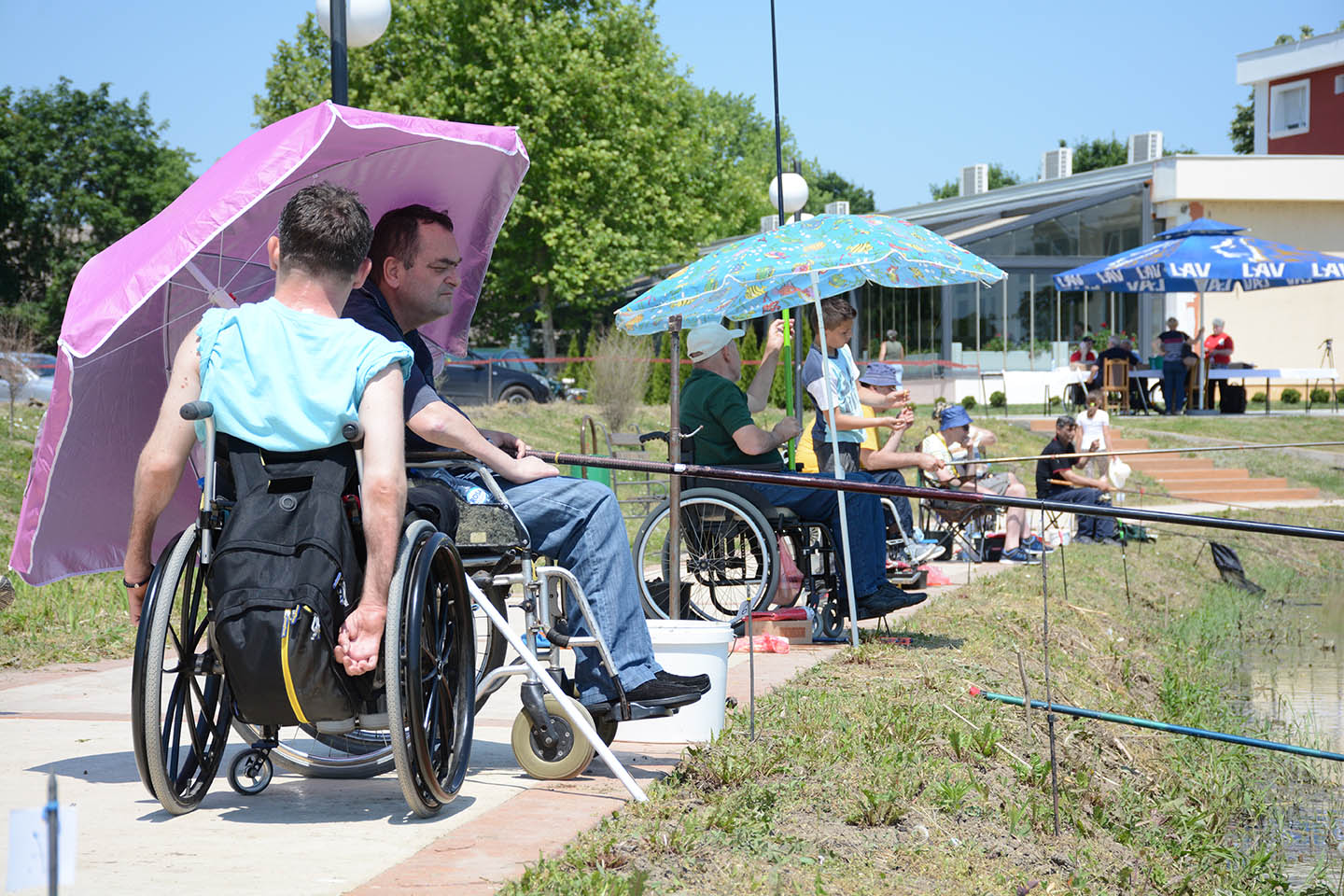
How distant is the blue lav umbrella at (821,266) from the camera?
624 centimetres

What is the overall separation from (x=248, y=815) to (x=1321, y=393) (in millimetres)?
27218

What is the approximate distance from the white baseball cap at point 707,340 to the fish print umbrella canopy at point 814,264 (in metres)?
0.13

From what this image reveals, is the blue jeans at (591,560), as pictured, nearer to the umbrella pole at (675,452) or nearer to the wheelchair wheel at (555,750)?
the wheelchair wheel at (555,750)

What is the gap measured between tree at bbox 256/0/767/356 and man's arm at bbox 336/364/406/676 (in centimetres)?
3058

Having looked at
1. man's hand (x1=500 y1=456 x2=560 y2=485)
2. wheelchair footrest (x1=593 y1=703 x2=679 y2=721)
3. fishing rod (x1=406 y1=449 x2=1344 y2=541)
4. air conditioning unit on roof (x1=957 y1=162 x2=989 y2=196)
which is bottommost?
wheelchair footrest (x1=593 y1=703 x2=679 y2=721)

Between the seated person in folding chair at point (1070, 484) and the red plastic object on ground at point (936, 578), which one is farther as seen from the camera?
the seated person in folding chair at point (1070, 484)

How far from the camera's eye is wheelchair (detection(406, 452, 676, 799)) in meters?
3.71

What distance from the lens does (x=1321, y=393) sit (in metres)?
27.1

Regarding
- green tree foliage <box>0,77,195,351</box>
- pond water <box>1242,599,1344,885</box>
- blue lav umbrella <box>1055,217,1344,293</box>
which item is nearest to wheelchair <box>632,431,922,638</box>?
pond water <box>1242,599,1344,885</box>

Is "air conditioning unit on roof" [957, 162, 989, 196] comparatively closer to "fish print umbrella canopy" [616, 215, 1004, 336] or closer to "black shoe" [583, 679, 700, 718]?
"fish print umbrella canopy" [616, 215, 1004, 336]

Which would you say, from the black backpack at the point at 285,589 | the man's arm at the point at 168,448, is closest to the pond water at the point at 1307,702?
the black backpack at the point at 285,589

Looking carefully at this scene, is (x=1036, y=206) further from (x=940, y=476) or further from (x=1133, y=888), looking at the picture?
(x=1133, y=888)

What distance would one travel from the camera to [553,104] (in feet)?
111

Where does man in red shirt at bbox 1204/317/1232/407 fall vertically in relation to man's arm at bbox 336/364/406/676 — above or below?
above
